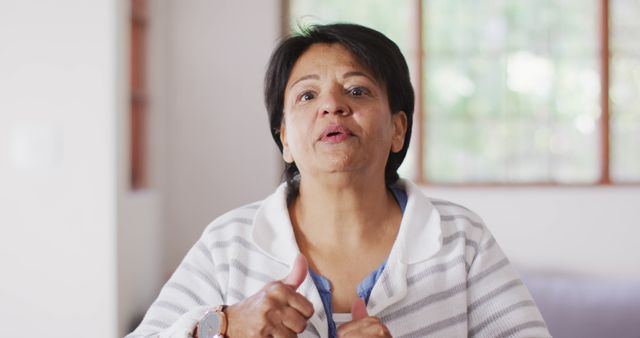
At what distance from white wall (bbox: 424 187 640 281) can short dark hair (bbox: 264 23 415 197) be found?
2.14 metres

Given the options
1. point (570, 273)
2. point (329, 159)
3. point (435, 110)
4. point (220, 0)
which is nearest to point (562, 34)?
point (435, 110)

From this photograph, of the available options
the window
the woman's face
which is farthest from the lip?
the window

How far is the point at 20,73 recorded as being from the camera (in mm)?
2660

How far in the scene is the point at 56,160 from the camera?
2.69m

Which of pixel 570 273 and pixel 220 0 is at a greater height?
pixel 220 0

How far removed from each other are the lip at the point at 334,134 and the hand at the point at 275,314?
0.29 metres

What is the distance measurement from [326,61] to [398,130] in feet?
0.72

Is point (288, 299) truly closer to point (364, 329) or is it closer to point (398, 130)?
point (364, 329)

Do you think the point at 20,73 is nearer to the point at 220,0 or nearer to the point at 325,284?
the point at 220,0

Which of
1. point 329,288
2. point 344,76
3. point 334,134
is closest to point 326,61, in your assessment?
point 344,76

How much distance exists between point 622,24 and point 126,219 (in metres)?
2.38

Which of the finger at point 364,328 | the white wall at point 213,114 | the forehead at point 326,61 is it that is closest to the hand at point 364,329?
the finger at point 364,328

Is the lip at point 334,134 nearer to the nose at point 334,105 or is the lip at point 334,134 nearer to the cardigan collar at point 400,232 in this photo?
the nose at point 334,105

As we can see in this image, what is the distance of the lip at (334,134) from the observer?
1371 millimetres
